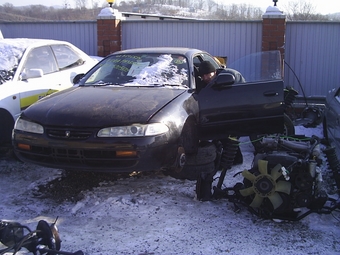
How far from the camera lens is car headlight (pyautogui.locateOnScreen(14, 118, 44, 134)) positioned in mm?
4488

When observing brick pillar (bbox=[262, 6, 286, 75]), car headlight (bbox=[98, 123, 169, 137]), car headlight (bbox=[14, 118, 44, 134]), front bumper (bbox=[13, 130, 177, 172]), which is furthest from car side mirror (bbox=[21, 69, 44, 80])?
brick pillar (bbox=[262, 6, 286, 75])

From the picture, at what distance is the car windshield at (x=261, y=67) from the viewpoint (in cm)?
542

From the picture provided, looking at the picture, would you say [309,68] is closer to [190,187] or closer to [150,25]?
[150,25]

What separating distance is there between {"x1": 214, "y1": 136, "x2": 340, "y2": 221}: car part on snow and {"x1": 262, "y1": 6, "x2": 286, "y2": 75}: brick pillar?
6.04m

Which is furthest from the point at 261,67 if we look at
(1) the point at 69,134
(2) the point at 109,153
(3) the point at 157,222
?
(1) the point at 69,134

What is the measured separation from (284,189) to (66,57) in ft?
15.3

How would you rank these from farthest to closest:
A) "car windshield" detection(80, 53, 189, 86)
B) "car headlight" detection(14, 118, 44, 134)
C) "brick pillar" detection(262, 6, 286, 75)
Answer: "brick pillar" detection(262, 6, 286, 75) < "car windshield" detection(80, 53, 189, 86) < "car headlight" detection(14, 118, 44, 134)

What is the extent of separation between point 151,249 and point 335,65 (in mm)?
8001

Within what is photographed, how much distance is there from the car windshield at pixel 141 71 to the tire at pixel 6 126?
1.16m

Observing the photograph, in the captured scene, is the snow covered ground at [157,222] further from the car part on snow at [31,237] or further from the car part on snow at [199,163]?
the car part on snow at [31,237]

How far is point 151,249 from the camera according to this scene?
12.1 ft

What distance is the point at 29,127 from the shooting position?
458cm

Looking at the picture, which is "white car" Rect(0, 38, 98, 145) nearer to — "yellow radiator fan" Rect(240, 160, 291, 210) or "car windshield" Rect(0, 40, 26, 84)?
"car windshield" Rect(0, 40, 26, 84)

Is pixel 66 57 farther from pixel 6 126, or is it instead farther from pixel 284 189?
pixel 284 189
